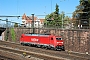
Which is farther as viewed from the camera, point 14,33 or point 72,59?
point 14,33

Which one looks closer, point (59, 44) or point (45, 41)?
point (59, 44)

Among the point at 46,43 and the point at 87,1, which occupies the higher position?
the point at 87,1

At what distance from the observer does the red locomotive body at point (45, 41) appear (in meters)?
33.2

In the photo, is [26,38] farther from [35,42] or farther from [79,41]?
[79,41]

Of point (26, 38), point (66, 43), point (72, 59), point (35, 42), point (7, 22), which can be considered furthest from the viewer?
point (7, 22)

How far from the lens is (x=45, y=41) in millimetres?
35250

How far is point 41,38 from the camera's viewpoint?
36406mm

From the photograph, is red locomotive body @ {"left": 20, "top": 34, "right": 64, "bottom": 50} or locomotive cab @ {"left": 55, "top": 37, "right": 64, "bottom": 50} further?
red locomotive body @ {"left": 20, "top": 34, "right": 64, "bottom": 50}

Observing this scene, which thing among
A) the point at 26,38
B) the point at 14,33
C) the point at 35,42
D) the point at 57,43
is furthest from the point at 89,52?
the point at 14,33

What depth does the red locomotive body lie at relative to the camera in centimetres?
3324

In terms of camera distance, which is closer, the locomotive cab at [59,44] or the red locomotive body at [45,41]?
the locomotive cab at [59,44]

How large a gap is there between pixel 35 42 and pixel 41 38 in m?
2.28

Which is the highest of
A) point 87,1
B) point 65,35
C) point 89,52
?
point 87,1

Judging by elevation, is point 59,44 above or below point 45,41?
below
